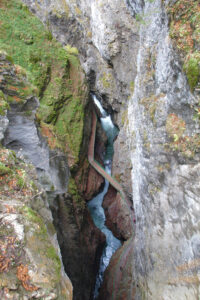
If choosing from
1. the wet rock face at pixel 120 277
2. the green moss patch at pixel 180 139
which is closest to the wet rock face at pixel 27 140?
the green moss patch at pixel 180 139

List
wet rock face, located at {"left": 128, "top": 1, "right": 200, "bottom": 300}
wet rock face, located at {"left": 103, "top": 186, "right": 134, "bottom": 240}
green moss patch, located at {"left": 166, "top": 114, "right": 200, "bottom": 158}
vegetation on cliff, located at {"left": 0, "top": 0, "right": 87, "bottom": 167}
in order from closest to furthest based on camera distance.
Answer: green moss patch, located at {"left": 166, "top": 114, "right": 200, "bottom": 158} < wet rock face, located at {"left": 128, "top": 1, "right": 200, "bottom": 300} < vegetation on cliff, located at {"left": 0, "top": 0, "right": 87, "bottom": 167} < wet rock face, located at {"left": 103, "top": 186, "right": 134, "bottom": 240}

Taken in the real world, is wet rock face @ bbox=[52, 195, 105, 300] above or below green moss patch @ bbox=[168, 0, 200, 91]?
below

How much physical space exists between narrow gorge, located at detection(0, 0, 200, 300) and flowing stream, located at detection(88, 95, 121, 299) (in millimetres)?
77

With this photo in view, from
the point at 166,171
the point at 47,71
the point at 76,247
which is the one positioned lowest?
the point at 76,247

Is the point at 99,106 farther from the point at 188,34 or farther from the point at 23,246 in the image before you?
the point at 23,246

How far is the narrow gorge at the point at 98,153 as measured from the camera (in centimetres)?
348

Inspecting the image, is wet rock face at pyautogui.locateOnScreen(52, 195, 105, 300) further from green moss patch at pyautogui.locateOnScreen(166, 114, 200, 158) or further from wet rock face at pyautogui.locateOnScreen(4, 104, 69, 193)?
green moss patch at pyautogui.locateOnScreen(166, 114, 200, 158)

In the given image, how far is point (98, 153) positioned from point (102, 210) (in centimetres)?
390

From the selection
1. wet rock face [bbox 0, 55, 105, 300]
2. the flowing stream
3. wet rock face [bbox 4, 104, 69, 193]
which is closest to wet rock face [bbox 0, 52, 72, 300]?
wet rock face [bbox 0, 55, 105, 300]

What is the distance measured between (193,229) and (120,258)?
22.3 ft

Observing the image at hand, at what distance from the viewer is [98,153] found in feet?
43.9

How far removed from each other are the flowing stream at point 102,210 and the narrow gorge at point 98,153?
8 cm

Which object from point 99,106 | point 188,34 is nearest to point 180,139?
point 188,34

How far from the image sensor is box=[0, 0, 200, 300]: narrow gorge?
11.4 feet
